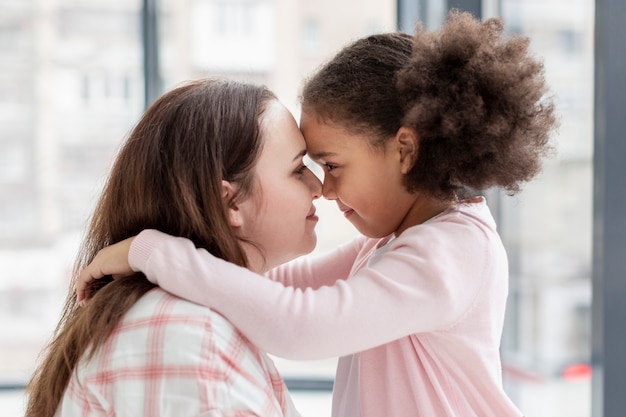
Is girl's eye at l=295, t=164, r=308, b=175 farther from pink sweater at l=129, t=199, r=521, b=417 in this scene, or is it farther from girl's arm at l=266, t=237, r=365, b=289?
girl's arm at l=266, t=237, r=365, b=289

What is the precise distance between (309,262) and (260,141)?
475 mm

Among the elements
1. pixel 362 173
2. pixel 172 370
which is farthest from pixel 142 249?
pixel 362 173

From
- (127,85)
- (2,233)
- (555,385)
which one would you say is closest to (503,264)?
(555,385)

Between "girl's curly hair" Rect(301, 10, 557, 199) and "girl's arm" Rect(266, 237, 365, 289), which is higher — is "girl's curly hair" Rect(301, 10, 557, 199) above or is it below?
above

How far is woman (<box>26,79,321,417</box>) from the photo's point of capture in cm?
107

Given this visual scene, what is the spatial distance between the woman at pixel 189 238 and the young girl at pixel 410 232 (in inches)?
2.0

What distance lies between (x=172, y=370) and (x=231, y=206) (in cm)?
32

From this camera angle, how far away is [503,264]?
1301mm

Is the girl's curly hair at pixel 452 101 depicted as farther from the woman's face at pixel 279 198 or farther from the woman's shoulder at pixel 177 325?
the woman's shoulder at pixel 177 325

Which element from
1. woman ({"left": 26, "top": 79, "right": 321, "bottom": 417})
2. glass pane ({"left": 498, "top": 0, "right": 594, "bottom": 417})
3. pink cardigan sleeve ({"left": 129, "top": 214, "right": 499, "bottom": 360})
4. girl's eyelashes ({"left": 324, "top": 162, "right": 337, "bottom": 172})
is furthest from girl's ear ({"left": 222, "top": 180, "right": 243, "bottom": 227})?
glass pane ({"left": 498, "top": 0, "right": 594, "bottom": 417})

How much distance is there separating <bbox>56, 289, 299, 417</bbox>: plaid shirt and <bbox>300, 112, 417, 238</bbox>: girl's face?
1.28ft

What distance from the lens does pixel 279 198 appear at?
1313 millimetres

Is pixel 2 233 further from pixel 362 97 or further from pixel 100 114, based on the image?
pixel 362 97

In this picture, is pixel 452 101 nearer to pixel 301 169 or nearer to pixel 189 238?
pixel 301 169
